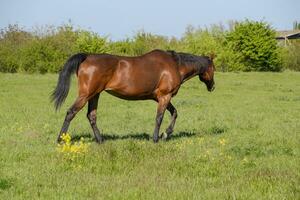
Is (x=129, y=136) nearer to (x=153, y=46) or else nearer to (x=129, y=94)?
(x=129, y=94)

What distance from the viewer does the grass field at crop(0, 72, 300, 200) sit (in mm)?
6723

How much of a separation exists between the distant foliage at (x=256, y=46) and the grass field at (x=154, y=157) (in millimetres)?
27982

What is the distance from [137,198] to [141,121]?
9.44 metres

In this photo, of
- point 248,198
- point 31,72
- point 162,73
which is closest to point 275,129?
point 162,73

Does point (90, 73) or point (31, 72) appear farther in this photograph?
point (31, 72)

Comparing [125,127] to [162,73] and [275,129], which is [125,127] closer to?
[162,73]

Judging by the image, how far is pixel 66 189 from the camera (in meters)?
6.76

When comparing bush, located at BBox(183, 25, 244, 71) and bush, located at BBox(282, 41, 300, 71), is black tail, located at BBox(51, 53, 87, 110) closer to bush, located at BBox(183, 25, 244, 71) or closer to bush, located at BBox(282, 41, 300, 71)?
bush, located at BBox(183, 25, 244, 71)

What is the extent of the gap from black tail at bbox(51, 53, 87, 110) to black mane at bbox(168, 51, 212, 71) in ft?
7.56

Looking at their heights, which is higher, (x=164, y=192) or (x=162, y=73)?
(x=162, y=73)

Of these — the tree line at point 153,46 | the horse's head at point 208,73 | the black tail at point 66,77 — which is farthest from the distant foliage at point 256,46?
the black tail at point 66,77

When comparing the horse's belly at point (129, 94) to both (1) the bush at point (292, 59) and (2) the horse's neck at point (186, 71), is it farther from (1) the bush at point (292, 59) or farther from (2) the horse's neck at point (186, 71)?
(1) the bush at point (292, 59)

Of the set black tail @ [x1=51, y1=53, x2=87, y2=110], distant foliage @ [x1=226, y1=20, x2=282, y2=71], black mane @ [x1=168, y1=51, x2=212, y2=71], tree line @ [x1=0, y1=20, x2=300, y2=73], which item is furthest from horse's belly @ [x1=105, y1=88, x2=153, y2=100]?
distant foliage @ [x1=226, y1=20, x2=282, y2=71]

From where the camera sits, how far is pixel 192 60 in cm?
1248
